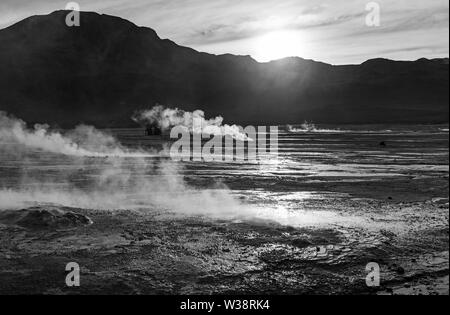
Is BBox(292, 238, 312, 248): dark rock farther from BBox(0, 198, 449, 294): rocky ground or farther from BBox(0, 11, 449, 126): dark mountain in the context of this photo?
BBox(0, 11, 449, 126): dark mountain

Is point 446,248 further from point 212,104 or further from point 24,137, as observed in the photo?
point 212,104

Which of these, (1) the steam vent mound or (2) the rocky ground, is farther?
(1) the steam vent mound

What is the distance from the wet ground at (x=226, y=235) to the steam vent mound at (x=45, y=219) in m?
→ 0.03

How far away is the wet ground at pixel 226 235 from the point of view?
7.41 m

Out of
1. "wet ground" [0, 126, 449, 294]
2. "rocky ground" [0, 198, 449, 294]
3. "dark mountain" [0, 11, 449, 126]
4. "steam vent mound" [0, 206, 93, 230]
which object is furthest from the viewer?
"dark mountain" [0, 11, 449, 126]

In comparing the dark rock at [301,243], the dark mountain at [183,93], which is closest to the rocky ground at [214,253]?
the dark rock at [301,243]

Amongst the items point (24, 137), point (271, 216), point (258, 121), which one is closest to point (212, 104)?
point (258, 121)

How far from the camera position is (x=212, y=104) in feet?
587

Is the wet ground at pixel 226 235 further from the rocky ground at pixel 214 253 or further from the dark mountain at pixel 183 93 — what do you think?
the dark mountain at pixel 183 93

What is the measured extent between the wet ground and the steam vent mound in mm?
29

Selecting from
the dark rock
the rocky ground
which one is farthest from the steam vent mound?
the dark rock

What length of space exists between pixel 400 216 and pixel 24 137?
53.5 metres

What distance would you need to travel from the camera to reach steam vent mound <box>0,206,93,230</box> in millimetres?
11203

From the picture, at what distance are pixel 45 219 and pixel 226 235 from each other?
14.8ft
